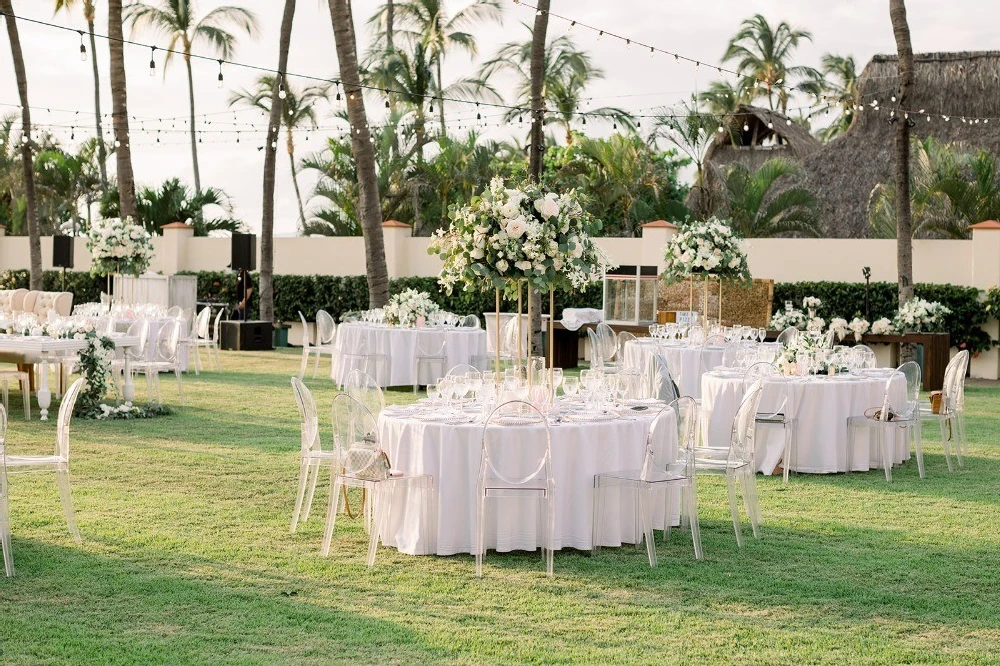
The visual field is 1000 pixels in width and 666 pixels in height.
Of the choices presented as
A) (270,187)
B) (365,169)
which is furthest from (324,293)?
(365,169)

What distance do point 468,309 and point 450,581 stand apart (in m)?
15.1

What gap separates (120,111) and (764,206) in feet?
37.5

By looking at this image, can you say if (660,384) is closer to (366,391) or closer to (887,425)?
(366,391)

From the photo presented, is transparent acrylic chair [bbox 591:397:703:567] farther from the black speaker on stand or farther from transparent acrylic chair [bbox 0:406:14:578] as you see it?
the black speaker on stand

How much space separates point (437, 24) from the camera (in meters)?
31.2

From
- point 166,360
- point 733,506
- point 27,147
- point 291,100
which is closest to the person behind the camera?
point 733,506

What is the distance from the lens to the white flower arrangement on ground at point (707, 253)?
41.6 ft

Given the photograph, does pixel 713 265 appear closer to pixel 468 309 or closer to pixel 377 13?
pixel 468 309

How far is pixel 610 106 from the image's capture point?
2655cm

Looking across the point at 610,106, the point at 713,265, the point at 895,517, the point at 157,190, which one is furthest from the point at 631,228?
the point at 895,517

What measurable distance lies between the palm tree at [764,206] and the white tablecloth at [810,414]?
12718 mm

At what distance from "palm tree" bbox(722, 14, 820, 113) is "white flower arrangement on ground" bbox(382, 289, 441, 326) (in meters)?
25.7

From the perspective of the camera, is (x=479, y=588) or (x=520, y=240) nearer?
(x=479, y=588)

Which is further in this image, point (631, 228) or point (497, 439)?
point (631, 228)
